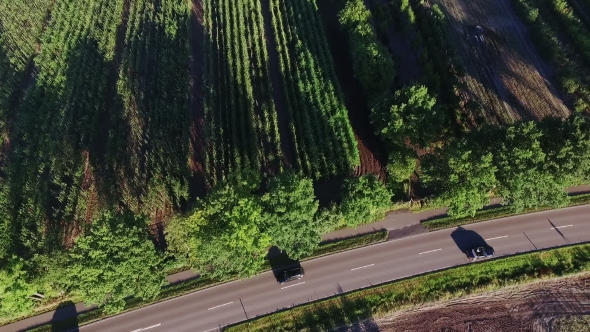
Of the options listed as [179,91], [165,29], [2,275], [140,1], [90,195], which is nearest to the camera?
[2,275]

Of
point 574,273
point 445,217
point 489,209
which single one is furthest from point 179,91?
point 574,273

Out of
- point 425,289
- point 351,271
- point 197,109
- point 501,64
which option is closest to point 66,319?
point 197,109

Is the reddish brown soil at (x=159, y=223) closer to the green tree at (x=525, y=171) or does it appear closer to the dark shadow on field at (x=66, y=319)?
the dark shadow on field at (x=66, y=319)

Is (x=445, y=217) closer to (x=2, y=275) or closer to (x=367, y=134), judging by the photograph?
(x=367, y=134)

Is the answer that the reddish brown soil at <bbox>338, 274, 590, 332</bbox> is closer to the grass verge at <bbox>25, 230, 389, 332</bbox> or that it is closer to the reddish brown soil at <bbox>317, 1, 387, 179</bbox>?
the grass verge at <bbox>25, 230, 389, 332</bbox>

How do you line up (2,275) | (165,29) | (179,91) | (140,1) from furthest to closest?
(140,1) → (165,29) → (179,91) → (2,275)

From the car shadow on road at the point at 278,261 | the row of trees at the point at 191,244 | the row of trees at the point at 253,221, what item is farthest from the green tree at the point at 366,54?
the car shadow on road at the point at 278,261

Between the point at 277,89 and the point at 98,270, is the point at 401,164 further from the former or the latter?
the point at 98,270

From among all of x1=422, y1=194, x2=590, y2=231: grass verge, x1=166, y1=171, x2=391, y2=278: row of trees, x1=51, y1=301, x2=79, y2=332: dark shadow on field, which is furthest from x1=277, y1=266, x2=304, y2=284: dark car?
x1=51, y1=301, x2=79, y2=332: dark shadow on field
